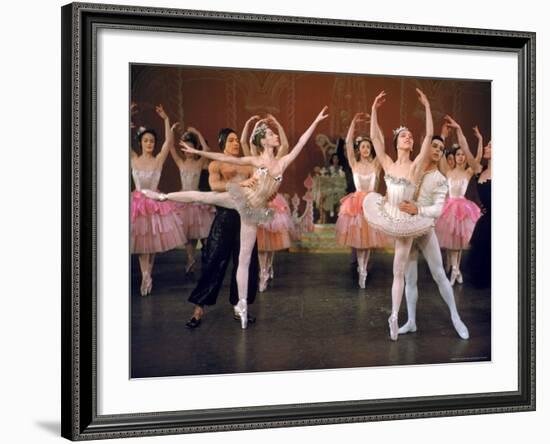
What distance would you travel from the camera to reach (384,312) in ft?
21.9

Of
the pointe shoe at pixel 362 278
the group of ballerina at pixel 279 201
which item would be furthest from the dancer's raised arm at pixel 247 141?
the pointe shoe at pixel 362 278

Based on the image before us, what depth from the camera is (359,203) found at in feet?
21.7

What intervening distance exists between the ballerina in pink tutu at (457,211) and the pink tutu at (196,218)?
1.42 m

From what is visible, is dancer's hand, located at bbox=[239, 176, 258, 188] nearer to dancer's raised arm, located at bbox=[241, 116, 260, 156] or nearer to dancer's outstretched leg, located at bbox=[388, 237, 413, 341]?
dancer's raised arm, located at bbox=[241, 116, 260, 156]

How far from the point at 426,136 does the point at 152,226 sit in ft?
5.74

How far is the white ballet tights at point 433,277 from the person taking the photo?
22.1 ft

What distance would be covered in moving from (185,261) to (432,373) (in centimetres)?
164

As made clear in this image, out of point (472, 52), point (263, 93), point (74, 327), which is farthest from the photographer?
point (472, 52)

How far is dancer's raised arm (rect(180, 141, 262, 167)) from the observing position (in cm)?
627

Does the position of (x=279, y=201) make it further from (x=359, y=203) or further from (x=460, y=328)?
(x=460, y=328)

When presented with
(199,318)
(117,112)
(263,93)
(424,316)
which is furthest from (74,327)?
(424,316)

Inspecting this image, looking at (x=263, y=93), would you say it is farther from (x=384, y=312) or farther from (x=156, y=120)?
(x=384, y=312)

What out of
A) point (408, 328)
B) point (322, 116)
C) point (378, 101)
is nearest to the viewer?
point (322, 116)

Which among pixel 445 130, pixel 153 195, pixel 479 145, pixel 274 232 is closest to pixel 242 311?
pixel 274 232
